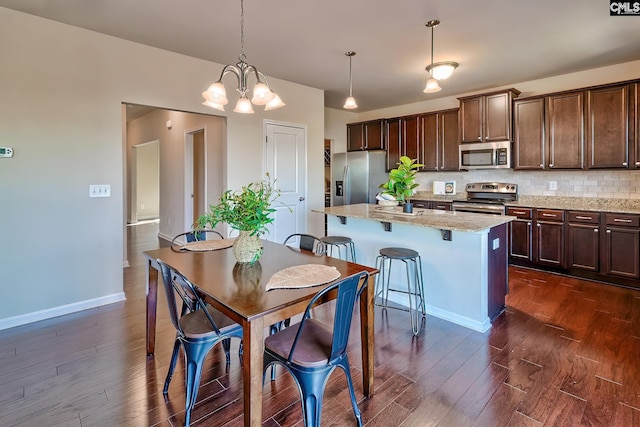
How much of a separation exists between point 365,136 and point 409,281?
13.5 ft

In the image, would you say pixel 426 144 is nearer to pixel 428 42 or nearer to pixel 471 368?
pixel 428 42

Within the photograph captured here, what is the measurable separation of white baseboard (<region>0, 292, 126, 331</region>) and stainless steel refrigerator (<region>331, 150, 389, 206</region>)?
4054 millimetres

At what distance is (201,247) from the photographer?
2439mm

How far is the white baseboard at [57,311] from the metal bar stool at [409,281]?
8.87 feet

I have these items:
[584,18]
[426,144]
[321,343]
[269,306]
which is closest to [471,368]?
[321,343]

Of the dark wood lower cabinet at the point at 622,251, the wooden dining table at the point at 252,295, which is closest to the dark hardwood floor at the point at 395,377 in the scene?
the wooden dining table at the point at 252,295

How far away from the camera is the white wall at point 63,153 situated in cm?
288

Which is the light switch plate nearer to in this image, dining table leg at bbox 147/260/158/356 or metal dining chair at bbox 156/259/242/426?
dining table leg at bbox 147/260/158/356

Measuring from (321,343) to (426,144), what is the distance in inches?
193

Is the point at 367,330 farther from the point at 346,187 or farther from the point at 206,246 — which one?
the point at 346,187

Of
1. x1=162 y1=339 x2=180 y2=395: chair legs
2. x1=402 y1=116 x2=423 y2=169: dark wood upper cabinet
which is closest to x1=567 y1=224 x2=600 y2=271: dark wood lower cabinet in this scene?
x1=402 y1=116 x2=423 y2=169: dark wood upper cabinet

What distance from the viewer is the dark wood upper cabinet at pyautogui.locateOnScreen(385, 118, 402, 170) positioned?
20.3ft

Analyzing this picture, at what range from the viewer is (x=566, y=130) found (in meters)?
4.31

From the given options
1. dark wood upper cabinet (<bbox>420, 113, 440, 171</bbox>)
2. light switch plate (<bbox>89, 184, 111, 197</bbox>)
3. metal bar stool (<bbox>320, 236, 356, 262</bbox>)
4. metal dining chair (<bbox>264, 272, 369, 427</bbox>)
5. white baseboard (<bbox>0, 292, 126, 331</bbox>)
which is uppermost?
dark wood upper cabinet (<bbox>420, 113, 440, 171</bbox>)
